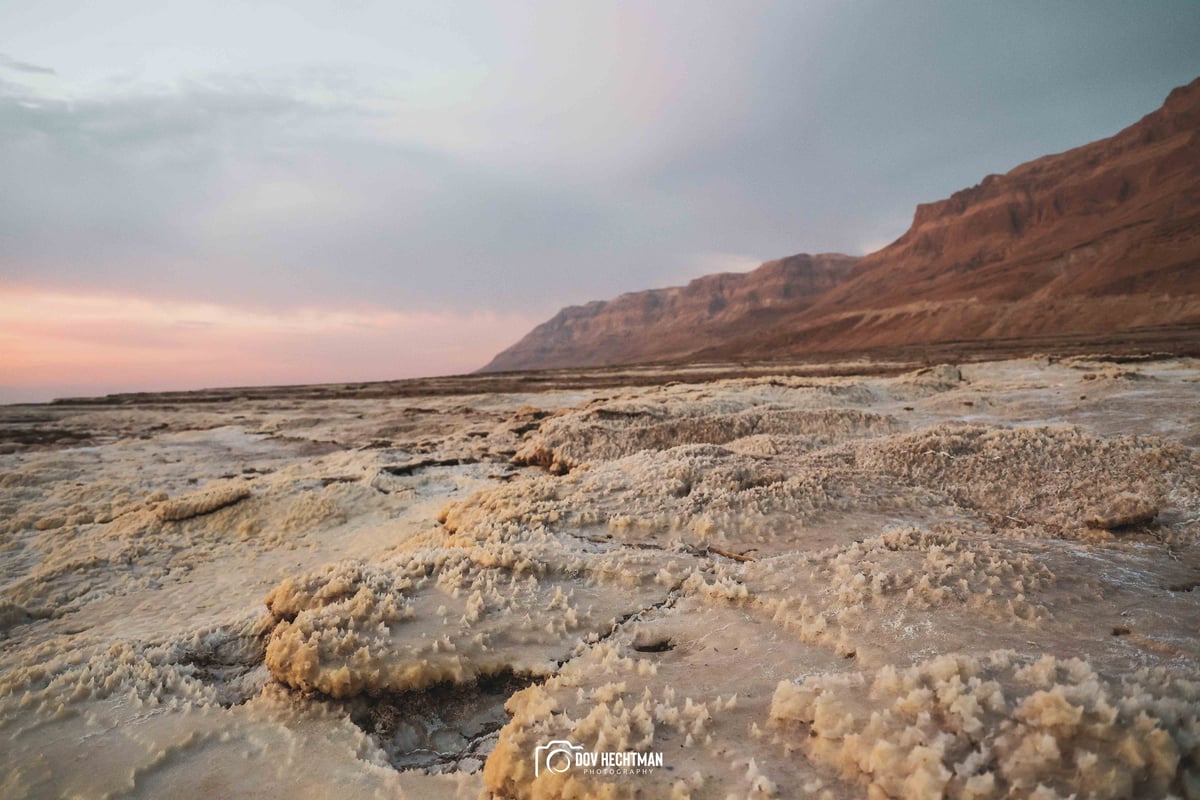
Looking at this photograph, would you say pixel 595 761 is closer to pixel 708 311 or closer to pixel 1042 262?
pixel 1042 262

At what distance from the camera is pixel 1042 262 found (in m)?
70.5

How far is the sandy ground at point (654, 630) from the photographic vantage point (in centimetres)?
193

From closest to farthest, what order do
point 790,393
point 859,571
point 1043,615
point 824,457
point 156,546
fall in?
point 1043,615
point 859,571
point 156,546
point 824,457
point 790,393

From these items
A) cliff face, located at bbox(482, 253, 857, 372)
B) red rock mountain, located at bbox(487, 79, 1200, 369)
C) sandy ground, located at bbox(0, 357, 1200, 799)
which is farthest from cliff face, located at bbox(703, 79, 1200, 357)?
sandy ground, located at bbox(0, 357, 1200, 799)

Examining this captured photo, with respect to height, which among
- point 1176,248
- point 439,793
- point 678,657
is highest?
point 1176,248

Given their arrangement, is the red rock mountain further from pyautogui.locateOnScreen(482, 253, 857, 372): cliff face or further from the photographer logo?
the photographer logo

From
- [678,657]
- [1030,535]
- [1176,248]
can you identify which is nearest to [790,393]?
[1030,535]

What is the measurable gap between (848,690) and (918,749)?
1.38 feet

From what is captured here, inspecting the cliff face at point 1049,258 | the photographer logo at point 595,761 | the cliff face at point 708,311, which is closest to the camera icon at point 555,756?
the photographer logo at point 595,761

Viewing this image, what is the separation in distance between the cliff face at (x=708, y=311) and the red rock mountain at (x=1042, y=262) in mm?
2801

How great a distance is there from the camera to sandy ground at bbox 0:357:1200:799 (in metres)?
1.93

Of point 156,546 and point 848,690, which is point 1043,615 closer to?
point 848,690

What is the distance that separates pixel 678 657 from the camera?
289 centimetres

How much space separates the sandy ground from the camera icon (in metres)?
0.03
